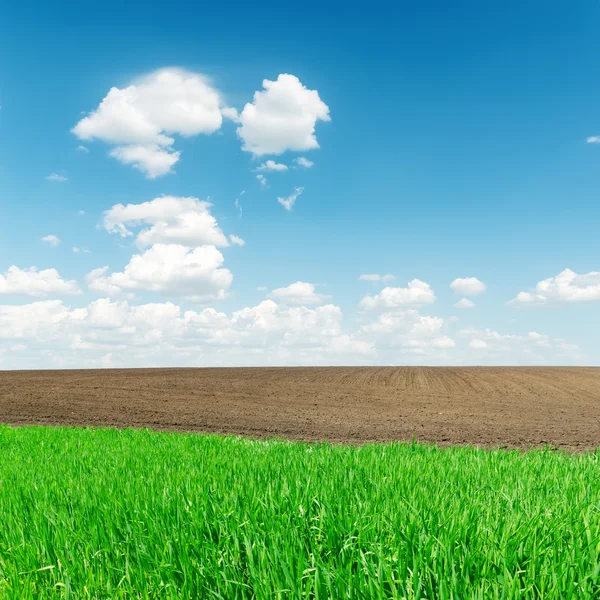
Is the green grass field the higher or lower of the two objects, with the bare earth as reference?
higher

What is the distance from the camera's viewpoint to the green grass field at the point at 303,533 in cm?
288

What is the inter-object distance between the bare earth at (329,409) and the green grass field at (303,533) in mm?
9783

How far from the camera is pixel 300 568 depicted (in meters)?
3.00

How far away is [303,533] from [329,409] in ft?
64.0

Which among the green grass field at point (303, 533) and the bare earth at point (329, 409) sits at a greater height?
the green grass field at point (303, 533)

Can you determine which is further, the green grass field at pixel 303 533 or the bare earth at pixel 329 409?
the bare earth at pixel 329 409

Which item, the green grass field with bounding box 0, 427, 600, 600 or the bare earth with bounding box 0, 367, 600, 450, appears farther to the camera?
the bare earth with bounding box 0, 367, 600, 450

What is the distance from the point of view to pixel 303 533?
12.0 feet

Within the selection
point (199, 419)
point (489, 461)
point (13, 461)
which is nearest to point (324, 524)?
point (489, 461)

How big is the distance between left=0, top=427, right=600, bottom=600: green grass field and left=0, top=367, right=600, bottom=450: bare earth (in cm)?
978

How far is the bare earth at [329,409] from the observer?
54.8ft

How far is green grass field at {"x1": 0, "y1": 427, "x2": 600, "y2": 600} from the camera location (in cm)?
288

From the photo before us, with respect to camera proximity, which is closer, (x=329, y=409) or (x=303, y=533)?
(x=303, y=533)

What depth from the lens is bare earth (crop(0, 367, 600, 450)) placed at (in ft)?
54.8
